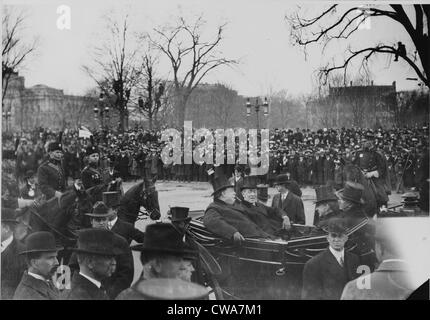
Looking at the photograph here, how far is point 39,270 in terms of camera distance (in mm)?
5504

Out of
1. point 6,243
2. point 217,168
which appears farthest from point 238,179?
point 6,243

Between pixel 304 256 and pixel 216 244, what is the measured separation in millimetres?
922

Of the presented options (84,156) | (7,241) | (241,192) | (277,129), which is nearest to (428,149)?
(277,129)

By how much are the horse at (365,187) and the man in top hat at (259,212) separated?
840 mm

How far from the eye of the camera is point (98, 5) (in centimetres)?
570

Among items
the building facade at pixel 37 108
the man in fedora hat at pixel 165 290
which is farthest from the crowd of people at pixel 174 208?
the building facade at pixel 37 108

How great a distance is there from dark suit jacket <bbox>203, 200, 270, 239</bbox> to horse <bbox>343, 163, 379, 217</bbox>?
1123 millimetres

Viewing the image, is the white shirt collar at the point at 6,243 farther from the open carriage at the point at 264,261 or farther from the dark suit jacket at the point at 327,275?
the dark suit jacket at the point at 327,275

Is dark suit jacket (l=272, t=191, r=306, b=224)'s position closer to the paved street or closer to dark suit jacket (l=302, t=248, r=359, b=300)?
the paved street

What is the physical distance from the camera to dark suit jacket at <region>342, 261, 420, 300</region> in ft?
18.2

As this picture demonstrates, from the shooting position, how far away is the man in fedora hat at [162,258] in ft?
17.5

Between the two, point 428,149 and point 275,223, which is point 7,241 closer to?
point 275,223

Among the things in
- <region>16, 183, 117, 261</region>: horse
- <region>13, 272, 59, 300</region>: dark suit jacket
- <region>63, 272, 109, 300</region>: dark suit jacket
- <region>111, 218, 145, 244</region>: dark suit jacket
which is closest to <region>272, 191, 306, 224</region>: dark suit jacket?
<region>111, 218, 145, 244</region>: dark suit jacket
